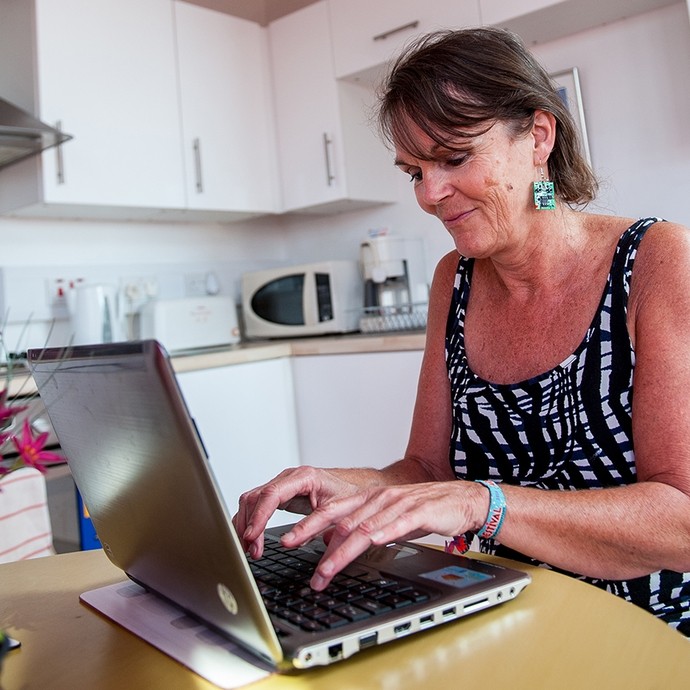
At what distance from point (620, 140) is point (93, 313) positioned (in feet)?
5.76

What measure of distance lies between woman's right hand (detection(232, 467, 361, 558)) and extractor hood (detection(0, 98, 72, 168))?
68.1 inches

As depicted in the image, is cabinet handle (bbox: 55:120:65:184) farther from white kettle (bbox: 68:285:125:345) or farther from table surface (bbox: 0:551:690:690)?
table surface (bbox: 0:551:690:690)

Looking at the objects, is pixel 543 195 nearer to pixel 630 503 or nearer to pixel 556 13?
pixel 630 503

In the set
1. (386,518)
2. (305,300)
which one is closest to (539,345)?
(386,518)

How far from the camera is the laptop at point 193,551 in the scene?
51 cm

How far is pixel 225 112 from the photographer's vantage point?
9.95ft

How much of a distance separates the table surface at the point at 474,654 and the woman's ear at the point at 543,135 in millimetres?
640

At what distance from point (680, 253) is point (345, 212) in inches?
97.3

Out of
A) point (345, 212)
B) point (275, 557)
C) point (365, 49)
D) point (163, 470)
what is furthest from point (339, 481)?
point (345, 212)

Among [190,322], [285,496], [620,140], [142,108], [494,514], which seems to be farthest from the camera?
[190,322]

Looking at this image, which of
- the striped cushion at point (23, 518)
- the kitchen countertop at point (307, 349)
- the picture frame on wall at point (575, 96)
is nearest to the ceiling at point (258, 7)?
the picture frame on wall at point (575, 96)

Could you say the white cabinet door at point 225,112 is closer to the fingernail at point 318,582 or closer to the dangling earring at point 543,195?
the dangling earring at point 543,195

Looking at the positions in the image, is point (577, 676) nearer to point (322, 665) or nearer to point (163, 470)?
point (322, 665)

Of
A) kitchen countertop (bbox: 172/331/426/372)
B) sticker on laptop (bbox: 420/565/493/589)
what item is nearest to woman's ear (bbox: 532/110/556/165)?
sticker on laptop (bbox: 420/565/493/589)
